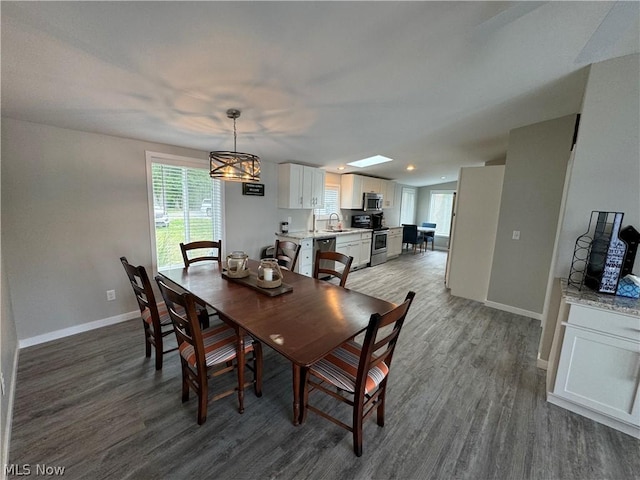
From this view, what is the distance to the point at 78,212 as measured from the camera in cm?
265

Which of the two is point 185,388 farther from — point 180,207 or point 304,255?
point 304,255

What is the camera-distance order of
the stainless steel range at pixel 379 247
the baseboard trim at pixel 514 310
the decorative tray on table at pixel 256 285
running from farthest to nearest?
the stainless steel range at pixel 379 247 < the baseboard trim at pixel 514 310 < the decorative tray on table at pixel 256 285

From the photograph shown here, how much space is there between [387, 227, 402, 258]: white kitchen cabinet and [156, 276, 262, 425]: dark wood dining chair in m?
5.50

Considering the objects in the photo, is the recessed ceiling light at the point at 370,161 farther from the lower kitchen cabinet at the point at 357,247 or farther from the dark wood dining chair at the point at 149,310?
the dark wood dining chair at the point at 149,310

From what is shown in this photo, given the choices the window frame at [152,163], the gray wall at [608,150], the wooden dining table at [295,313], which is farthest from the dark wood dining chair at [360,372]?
the window frame at [152,163]

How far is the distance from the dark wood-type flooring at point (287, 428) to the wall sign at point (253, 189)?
2.40 m

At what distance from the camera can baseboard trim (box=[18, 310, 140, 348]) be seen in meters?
2.51

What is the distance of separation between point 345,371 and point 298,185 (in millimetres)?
3468

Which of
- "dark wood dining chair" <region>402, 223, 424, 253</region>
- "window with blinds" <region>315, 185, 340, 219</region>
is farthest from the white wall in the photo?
"window with blinds" <region>315, 185, 340, 219</region>

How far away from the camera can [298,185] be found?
4.50 metres

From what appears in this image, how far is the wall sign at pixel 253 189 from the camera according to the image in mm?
Answer: 3916

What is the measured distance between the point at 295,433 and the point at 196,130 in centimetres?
294

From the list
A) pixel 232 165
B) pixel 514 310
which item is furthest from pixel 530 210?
pixel 232 165

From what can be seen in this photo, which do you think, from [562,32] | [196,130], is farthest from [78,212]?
[562,32]
